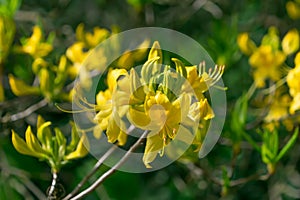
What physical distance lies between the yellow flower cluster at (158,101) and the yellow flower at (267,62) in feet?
2.48

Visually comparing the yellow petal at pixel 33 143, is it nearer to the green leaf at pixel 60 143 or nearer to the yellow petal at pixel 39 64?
the green leaf at pixel 60 143

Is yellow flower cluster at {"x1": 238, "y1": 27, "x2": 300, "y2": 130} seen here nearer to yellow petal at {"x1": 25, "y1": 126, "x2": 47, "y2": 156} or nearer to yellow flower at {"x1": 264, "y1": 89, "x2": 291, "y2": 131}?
yellow flower at {"x1": 264, "y1": 89, "x2": 291, "y2": 131}

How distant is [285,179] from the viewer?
6.68 ft

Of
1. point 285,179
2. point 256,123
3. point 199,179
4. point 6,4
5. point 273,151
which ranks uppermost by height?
point 6,4

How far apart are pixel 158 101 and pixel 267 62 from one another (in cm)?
85

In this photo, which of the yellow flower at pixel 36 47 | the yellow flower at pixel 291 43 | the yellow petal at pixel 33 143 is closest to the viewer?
Result: the yellow petal at pixel 33 143

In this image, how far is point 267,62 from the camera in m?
1.75

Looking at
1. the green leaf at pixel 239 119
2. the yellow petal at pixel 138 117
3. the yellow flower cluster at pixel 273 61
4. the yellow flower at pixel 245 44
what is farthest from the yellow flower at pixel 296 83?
the yellow petal at pixel 138 117

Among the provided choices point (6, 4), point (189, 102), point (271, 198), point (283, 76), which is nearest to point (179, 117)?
point (189, 102)

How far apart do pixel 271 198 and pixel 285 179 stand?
14cm

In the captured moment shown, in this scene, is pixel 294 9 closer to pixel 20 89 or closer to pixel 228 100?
pixel 228 100

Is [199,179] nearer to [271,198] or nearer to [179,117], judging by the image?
[271,198]

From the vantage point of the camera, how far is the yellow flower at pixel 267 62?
1761 mm

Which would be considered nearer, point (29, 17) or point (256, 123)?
point (256, 123)
